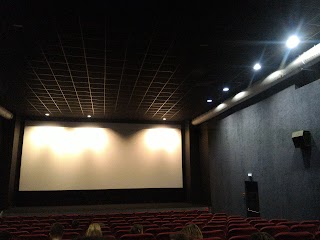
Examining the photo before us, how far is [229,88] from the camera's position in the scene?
10977 mm

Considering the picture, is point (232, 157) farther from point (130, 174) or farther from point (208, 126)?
point (130, 174)

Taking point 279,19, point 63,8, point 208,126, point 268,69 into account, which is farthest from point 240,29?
point 208,126

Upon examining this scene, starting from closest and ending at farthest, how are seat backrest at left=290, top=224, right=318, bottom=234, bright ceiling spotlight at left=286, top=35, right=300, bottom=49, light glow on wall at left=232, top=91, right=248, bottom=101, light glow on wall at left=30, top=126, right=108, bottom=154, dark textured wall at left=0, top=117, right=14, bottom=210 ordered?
seat backrest at left=290, top=224, right=318, bottom=234 < bright ceiling spotlight at left=286, top=35, right=300, bottom=49 < light glow on wall at left=232, top=91, right=248, bottom=101 < dark textured wall at left=0, top=117, right=14, bottom=210 < light glow on wall at left=30, top=126, right=108, bottom=154

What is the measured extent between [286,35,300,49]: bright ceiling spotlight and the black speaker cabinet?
98.0 inches

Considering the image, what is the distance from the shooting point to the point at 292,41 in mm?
7145

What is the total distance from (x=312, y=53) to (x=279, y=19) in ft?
6.30

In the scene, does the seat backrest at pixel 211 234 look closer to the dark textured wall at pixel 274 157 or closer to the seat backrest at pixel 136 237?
the seat backrest at pixel 136 237

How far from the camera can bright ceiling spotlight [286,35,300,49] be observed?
22.9ft

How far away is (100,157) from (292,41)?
38.8ft

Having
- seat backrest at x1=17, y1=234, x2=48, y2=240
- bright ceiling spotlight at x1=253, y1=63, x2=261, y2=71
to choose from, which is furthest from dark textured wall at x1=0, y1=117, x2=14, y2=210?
bright ceiling spotlight at x1=253, y1=63, x2=261, y2=71

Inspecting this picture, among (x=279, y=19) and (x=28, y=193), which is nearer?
(x=279, y=19)

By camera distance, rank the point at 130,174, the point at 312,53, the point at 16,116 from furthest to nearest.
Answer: the point at 130,174 < the point at 16,116 < the point at 312,53

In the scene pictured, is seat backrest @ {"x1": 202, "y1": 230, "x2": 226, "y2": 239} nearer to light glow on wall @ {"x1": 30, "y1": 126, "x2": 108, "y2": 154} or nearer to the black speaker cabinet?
the black speaker cabinet

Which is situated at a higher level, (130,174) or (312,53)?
(312,53)
